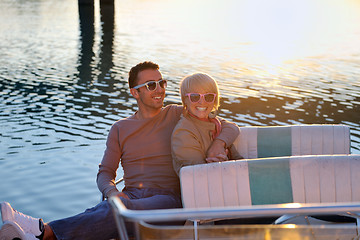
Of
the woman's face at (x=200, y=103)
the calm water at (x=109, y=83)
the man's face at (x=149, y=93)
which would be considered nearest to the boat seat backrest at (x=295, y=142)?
the woman's face at (x=200, y=103)

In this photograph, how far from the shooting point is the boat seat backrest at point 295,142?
4.25 metres

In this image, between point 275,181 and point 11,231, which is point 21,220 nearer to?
point 11,231

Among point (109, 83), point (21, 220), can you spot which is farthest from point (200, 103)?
point (109, 83)

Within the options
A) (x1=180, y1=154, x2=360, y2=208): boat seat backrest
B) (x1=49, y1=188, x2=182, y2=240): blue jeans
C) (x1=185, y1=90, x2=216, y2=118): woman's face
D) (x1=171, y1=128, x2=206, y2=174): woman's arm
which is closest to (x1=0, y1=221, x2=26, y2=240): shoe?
(x1=49, y1=188, x2=182, y2=240): blue jeans

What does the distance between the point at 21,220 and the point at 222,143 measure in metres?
1.39

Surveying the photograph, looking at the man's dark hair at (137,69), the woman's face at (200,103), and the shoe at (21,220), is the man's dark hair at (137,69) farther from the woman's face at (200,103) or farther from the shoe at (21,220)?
the shoe at (21,220)

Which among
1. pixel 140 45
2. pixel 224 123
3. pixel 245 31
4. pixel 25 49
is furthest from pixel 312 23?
pixel 224 123

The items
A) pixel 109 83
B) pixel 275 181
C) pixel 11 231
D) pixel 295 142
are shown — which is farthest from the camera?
pixel 109 83

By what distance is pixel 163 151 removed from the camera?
3.96 metres

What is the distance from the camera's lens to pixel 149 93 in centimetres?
398

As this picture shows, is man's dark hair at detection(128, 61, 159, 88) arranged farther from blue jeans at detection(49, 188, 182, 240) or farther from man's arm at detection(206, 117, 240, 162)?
blue jeans at detection(49, 188, 182, 240)

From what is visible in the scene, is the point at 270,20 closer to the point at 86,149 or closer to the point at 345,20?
the point at 345,20

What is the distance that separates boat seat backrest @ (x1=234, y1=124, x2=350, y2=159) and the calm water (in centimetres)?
229

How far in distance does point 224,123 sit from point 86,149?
157 inches
